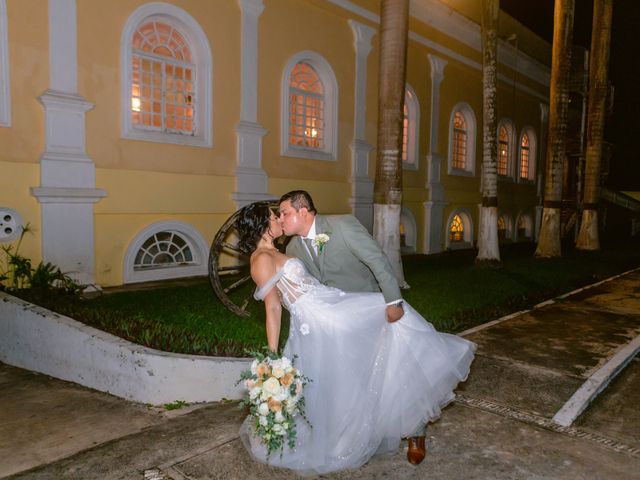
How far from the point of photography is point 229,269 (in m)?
8.23

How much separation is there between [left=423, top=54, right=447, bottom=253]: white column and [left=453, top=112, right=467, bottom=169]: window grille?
1821mm

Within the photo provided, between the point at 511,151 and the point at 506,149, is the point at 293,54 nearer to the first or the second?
the point at 506,149

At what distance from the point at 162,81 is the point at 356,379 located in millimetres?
8622

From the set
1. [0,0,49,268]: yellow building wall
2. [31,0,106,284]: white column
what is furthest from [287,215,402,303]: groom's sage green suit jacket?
[0,0,49,268]: yellow building wall

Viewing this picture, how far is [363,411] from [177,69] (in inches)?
358

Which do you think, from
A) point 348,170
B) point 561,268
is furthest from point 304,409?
point 561,268

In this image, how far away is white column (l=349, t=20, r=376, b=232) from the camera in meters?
14.1

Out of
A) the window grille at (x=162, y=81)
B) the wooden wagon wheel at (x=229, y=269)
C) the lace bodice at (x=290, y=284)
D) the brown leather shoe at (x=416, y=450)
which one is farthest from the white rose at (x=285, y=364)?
the window grille at (x=162, y=81)

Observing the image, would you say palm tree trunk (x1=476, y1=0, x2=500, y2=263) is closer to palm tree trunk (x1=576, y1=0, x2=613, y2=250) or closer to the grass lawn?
the grass lawn

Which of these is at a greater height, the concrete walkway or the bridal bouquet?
the bridal bouquet

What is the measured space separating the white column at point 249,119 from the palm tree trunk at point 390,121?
329 cm

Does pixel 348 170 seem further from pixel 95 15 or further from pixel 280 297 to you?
pixel 280 297

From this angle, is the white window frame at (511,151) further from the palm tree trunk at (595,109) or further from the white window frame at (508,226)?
Result: the palm tree trunk at (595,109)

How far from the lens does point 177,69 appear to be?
35.0 ft
